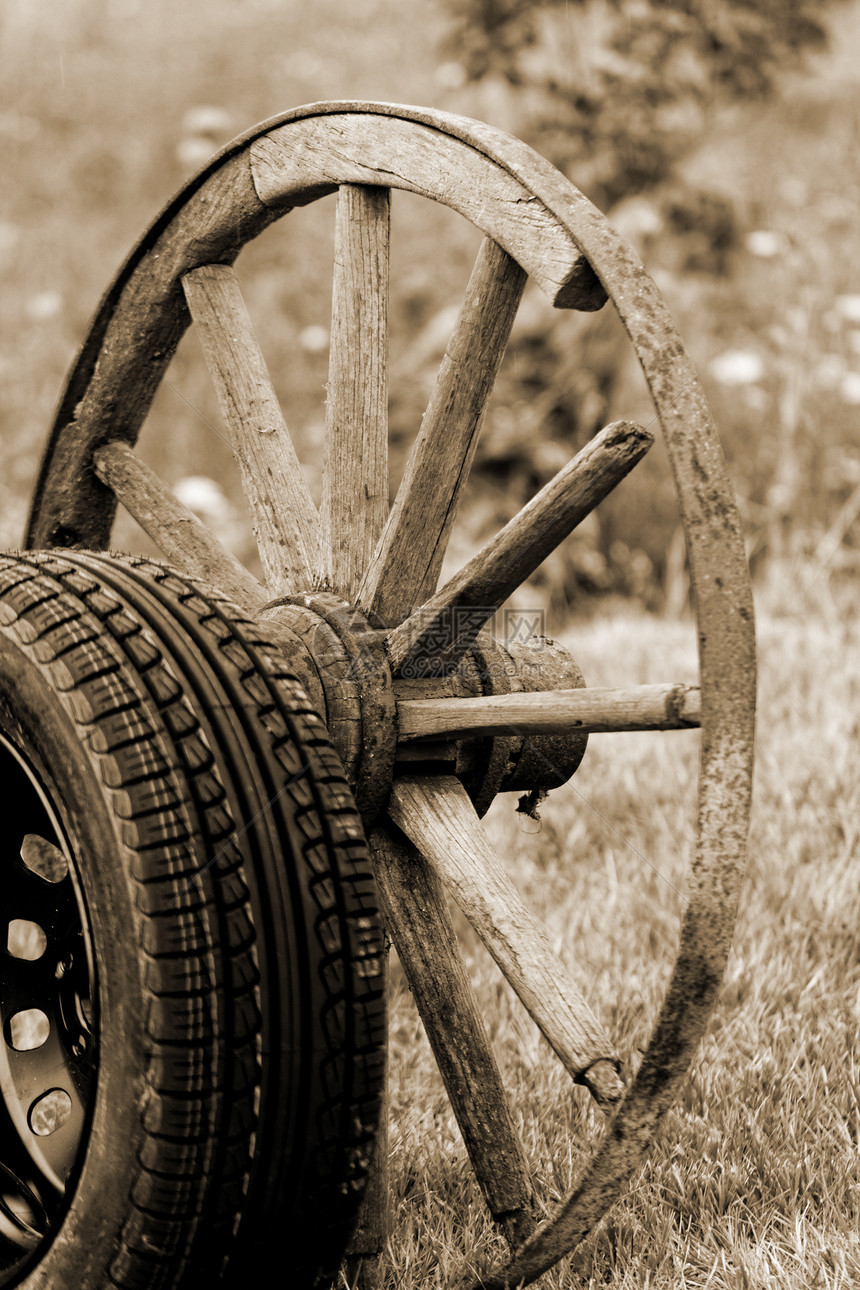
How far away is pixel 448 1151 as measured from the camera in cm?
208

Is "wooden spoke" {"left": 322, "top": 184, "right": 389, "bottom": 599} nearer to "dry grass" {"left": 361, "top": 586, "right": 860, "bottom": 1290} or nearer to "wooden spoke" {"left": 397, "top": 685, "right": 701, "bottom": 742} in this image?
"wooden spoke" {"left": 397, "top": 685, "right": 701, "bottom": 742}

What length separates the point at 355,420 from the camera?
77.4 inches

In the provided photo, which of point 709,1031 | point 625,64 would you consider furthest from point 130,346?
point 625,64

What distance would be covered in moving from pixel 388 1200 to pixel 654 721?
886 mm

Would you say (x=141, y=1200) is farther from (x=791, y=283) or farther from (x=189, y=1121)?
(x=791, y=283)

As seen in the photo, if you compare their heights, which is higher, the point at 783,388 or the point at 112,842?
the point at 783,388

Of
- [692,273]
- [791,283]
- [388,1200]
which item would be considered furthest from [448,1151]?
[791,283]

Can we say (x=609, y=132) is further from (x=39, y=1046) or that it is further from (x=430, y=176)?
(x=39, y=1046)

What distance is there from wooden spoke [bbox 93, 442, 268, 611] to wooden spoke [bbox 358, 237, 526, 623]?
287 millimetres

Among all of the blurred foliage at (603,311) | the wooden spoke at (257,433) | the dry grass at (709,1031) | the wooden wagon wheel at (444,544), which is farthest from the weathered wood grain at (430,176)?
the blurred foliage at (603,311)

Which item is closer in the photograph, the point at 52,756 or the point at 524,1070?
the point at 52,756

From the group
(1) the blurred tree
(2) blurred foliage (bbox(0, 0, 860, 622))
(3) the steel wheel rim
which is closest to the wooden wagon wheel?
(3) the steel wheel rim

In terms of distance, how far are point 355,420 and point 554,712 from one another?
0.68 metres

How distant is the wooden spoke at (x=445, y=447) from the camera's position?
1769 millimetres
